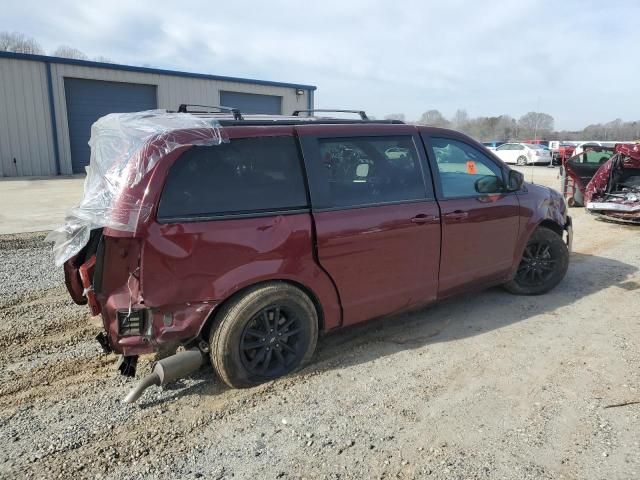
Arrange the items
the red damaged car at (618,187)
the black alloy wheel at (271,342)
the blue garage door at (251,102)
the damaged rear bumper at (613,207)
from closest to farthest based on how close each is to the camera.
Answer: the black alloy wheel at (271,342)
the damaged rear bumper at (613,207)
the red damaged car at (618,187)
the blue garage door at (251,102)

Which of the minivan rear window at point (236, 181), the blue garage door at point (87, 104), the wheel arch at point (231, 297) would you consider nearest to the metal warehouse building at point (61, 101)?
the blue garage door at point (87, 104)

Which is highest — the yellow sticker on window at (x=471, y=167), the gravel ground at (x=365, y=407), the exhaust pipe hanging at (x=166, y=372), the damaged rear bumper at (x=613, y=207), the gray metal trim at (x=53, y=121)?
the gray metal trim at (x=53, y=121)

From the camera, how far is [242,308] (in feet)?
10.3

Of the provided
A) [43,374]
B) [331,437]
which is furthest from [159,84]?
[331,437]

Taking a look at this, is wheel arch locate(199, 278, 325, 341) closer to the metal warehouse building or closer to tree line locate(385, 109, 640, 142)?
the metal warehouse building

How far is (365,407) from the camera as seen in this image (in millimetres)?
3141

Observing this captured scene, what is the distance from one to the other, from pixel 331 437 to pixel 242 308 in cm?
97

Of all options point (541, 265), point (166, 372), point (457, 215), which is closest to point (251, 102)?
point (541, 265)

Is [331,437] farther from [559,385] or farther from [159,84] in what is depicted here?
[159,84]

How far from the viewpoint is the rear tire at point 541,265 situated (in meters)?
5.12

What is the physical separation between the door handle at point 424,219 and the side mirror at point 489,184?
70 centimetres

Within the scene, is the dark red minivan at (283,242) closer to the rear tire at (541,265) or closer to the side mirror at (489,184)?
the side mirror at (489,184)

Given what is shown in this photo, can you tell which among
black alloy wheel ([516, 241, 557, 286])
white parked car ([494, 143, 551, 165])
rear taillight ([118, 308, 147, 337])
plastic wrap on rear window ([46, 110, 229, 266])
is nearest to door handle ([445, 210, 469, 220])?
black alloy wheel ([516, 241, 557, 286])

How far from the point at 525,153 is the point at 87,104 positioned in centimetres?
2372
